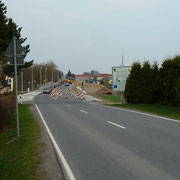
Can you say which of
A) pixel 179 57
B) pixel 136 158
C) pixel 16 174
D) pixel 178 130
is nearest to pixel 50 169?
pixel 16 174

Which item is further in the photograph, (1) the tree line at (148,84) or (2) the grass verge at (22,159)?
(1) the tree line at (148,84)

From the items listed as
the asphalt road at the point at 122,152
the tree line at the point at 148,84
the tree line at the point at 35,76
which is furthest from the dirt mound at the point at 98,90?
the asphalt road at the point at 122,152

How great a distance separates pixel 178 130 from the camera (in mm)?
9820

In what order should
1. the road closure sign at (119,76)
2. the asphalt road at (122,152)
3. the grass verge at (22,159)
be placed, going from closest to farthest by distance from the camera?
the asphalt road at (122,152) < the grass verge at (22,159) < the road closure sign at (119,76)

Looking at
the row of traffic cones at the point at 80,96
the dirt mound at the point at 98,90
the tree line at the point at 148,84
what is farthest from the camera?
the dirt mound at the point at 98,90

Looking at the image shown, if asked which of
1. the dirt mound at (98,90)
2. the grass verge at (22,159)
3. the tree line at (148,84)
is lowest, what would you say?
the dirt mound at (98,90)

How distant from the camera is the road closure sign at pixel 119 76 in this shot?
27719mm

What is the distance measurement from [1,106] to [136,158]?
778cm

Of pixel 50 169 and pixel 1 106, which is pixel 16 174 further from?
pixel 1 106

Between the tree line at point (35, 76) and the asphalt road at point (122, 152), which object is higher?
the tree line at point (35, 76)

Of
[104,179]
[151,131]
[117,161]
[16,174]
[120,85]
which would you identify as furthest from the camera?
[120,85]

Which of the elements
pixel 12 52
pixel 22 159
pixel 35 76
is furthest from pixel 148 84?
pixel 35 76

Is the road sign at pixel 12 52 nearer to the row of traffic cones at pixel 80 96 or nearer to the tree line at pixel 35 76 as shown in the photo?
the row of traffic cones at pixel 80 96

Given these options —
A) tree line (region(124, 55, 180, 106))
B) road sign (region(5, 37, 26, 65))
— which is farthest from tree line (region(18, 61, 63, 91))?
road sign (region(5, 37, 26, 65))
